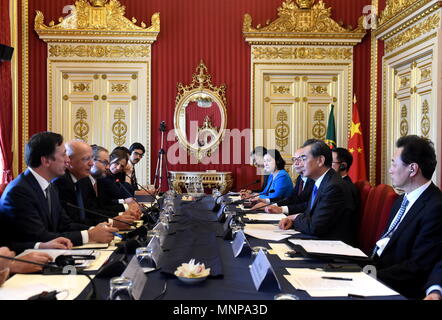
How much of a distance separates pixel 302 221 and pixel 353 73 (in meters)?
5.08

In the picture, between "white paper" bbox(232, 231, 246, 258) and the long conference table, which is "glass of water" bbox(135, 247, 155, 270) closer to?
the long conference table

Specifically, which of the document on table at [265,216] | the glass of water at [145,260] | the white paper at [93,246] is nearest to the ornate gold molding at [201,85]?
the document on table at [265,216]

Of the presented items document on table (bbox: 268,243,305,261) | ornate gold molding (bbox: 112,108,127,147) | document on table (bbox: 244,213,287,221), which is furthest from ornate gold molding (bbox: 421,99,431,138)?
ornate gold molding (bbox: 112,108,127,147)

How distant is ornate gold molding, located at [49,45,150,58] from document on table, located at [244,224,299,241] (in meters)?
4.84

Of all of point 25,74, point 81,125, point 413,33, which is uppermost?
point 413,33

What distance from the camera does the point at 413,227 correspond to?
225 centimetres

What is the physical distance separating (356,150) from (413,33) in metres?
1.90

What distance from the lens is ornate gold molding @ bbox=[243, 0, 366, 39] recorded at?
289 inches

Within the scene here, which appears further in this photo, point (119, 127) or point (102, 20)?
point (119, 127)

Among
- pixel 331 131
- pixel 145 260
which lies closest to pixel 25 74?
pixel 331 131

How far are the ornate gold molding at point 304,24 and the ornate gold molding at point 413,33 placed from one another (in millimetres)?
668

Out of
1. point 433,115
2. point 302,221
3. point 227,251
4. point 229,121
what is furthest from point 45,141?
point 229,121

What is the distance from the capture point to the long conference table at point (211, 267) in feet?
5.38

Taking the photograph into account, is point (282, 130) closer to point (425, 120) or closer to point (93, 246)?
point (425, 120)
